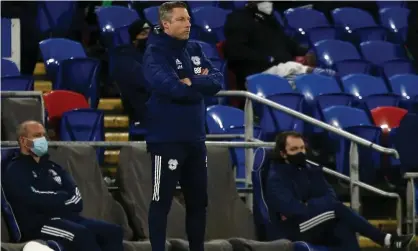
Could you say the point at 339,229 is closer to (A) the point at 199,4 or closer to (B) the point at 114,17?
(B) the point at 114,17

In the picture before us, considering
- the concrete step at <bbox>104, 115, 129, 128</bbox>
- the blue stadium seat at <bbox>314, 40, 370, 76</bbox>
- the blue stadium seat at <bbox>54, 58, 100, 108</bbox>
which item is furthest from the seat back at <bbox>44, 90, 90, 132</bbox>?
the blue stadium seat at <bbox>314, 40, 370, 76</bbox>

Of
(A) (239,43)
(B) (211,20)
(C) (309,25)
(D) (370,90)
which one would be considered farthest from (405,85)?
(B) (211,20)

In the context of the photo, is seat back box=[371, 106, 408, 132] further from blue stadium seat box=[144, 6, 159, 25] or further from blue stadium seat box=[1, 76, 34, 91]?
blue stadium seat box=[1, 76, 34, 91]

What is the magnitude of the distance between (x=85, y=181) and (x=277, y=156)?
1313 millimetres

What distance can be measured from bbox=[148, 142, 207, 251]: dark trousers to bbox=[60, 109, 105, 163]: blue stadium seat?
2748mm

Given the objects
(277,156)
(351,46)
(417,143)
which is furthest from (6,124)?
(351,46)

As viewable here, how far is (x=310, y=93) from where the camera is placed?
1070 centimetres

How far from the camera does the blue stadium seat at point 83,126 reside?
9008 mm

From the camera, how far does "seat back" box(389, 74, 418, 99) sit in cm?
1141

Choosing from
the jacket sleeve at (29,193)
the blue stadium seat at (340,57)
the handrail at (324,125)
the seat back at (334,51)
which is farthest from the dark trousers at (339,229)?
the seat back at (334,51)

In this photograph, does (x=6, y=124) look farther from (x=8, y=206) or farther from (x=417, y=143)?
(x=417, y=143)

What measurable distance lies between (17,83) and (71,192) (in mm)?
2236

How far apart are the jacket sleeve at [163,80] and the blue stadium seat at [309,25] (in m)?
6.47

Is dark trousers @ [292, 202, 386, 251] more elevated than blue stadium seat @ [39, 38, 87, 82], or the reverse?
blue stadium seat @ [39, 38, 87, 82]
